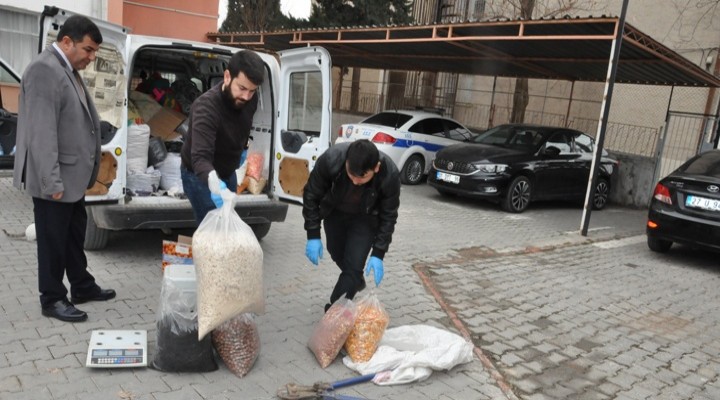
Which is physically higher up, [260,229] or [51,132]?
[51,132]

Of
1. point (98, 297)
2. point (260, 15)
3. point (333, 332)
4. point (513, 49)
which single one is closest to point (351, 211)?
point (333, 332)

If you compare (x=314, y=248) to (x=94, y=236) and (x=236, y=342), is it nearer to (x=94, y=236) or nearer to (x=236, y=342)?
(x=236, y=342)

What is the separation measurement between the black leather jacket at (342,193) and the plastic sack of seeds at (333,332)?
463 millimetres

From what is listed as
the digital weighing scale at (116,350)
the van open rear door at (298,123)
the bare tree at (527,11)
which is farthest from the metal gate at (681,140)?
the digital weighing scale at (116,350)

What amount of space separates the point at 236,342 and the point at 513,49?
9662mm

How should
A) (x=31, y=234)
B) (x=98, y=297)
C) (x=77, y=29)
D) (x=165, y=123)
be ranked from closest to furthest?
(x=77, y=29) → (x=98, y=297) → (x=31, y=234) → (x=165, y=123)

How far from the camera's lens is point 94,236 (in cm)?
519

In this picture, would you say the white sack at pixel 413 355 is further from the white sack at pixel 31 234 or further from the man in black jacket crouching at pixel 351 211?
the white sack at pixel 31 234

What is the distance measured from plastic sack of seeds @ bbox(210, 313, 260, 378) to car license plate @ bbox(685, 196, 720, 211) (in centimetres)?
Answer: 579

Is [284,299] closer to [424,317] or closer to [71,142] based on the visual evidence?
[424,317]

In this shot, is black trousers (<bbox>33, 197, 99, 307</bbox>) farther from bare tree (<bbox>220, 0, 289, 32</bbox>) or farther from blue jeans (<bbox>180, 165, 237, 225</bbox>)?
bare tree (<bbox>220, 0, 289, 32</bbox>)

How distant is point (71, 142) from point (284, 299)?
2049 millimetres

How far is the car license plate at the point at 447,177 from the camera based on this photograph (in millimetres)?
9625

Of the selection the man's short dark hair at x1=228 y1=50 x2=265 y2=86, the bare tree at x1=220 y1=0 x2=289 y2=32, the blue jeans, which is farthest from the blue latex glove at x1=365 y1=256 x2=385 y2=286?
the bare tree at x1=220 y1=0 x2=289 y2=32
